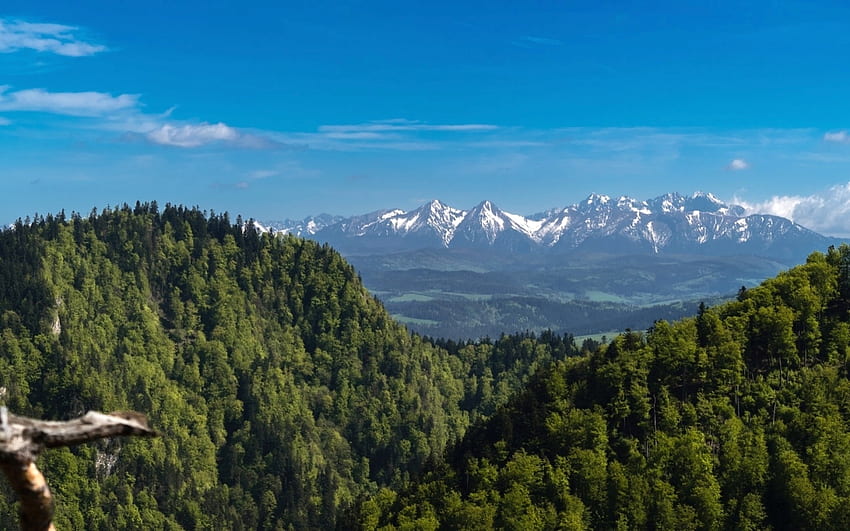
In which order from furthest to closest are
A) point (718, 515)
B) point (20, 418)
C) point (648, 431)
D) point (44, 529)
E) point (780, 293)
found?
point (780, 293) < point (648, 431) < point (718, 515) < point (44, 529) < point (20, 418)

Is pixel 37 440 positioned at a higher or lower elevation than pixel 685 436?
higher

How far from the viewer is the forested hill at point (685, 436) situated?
120m

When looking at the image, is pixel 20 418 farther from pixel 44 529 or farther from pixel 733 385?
pixel 733 385

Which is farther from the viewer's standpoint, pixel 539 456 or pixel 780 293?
pixel 780 293

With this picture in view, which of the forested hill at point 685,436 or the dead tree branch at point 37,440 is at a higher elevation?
the dead tree branch at point 37,440

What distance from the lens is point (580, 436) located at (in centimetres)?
14000

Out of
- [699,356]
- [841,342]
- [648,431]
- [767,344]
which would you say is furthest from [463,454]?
[841,342]

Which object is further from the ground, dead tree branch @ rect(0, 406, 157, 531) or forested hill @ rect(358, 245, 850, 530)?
dead tree branch @ rect(0, 406, 157, 531)

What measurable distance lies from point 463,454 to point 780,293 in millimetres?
69440

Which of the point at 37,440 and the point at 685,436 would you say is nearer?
the point at 37,440

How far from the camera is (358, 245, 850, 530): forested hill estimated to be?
4739 inches

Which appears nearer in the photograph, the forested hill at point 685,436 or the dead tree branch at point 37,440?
the dead tree branch at point 37,440

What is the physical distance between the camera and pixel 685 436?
130 metres

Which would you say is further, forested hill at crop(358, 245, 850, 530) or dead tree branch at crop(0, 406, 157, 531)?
forested hill at crop(358, 245, 850, 530)
